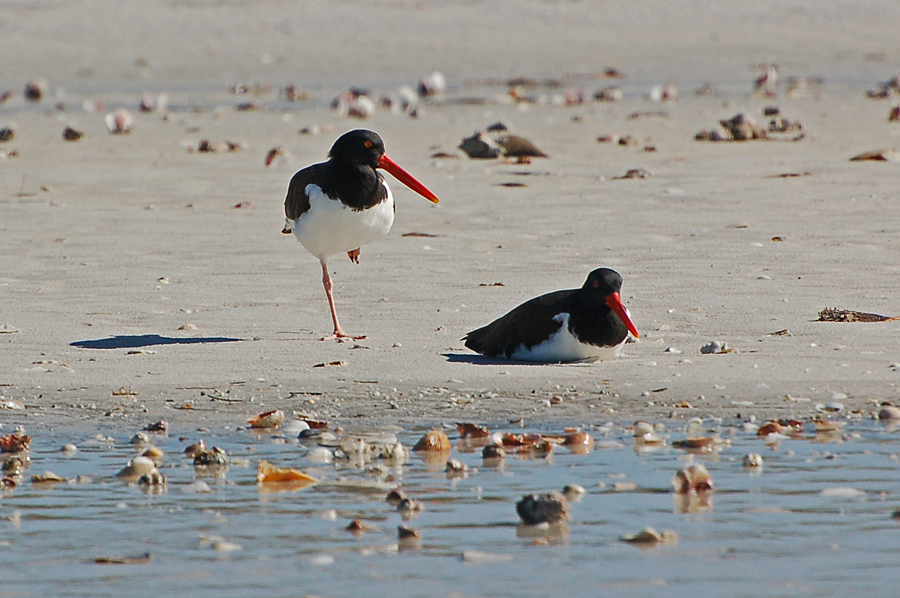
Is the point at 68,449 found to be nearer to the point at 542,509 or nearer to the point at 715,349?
the point at 542,509

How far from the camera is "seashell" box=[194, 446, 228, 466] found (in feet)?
15.8

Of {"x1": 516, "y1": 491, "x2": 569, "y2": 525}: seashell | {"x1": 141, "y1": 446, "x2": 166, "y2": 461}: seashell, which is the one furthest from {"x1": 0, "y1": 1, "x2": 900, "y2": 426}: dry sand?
{"x1": 516, "y1": 491, "x2": 569, "y2": 525}: seashell

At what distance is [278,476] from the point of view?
461 cm

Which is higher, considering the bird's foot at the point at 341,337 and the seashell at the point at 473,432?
the bird's foot at the point at 341,337

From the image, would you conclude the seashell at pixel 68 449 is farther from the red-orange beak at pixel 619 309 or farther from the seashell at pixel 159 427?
the red-orange beak at pixel 619 309

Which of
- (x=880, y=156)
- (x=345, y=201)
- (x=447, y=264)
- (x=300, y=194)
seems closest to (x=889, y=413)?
(x=345, y=201)

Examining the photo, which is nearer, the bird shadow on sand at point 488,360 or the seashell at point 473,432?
the seashell at point 473,432

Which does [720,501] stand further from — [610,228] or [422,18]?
[422,18]

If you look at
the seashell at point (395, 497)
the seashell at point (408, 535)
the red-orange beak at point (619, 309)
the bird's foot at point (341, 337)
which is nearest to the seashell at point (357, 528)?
the seashell at point (408, 535)

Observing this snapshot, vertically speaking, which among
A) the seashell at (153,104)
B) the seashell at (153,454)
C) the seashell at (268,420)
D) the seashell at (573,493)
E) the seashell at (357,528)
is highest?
the seashell at (153,104)

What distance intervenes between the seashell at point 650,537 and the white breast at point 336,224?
3424mm

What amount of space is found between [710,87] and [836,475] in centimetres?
1604

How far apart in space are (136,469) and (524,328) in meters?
2.15

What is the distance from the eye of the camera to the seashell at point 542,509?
13.4 ft
